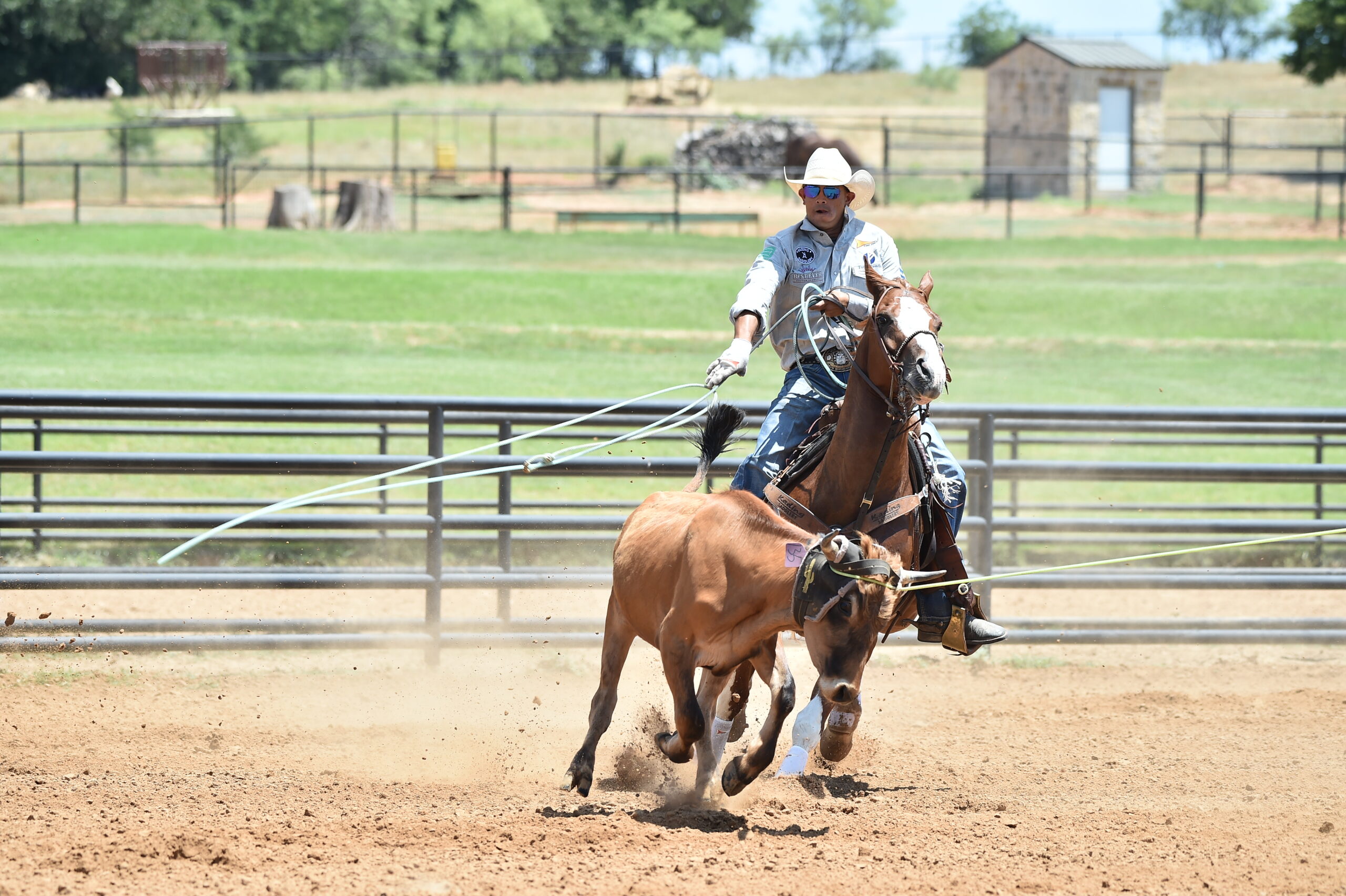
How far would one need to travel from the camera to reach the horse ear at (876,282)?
5.80 metres

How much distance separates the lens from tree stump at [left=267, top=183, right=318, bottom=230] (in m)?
32.1

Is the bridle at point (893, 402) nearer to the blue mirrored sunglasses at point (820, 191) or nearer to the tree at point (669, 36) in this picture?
the blue mirrored sunglasses at point (820, 191)

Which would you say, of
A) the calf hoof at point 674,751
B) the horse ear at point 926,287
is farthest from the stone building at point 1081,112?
the calf hoof at point 674,751

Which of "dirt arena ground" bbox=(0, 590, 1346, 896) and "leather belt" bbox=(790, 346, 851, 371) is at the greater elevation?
"leather belt" bbox=(790, 346, 851, 371)

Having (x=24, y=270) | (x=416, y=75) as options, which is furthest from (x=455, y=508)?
(x=416, y=75)

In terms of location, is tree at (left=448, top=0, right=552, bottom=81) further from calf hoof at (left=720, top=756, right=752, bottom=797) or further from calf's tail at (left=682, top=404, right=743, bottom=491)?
calf hoof at (left=720, top=756, right=752, bottom=797)

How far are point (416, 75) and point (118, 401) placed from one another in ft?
257

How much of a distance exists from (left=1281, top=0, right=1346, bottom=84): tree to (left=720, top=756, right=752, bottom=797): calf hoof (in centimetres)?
4326

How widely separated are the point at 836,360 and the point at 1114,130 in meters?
41.4

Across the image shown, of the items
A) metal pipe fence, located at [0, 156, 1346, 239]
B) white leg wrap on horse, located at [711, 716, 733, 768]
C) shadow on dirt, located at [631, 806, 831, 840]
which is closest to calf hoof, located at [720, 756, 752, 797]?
shadow on dirt, located at [631, 806, 831, 840]

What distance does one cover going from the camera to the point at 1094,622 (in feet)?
31.1

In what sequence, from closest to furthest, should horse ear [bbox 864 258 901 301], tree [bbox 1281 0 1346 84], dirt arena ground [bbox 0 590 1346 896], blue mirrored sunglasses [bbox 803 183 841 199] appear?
dirt arena ground [bbox 0 590 1346 896] < horse ear [bbox 864 258 901 301] < blue mirrored sunglasses [bbox 803 183 841 199] < tree [bbox 1281 0 1346 84]

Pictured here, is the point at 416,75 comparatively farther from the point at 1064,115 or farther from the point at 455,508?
the point at 455,508

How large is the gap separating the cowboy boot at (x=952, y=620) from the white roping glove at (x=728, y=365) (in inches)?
49.4
